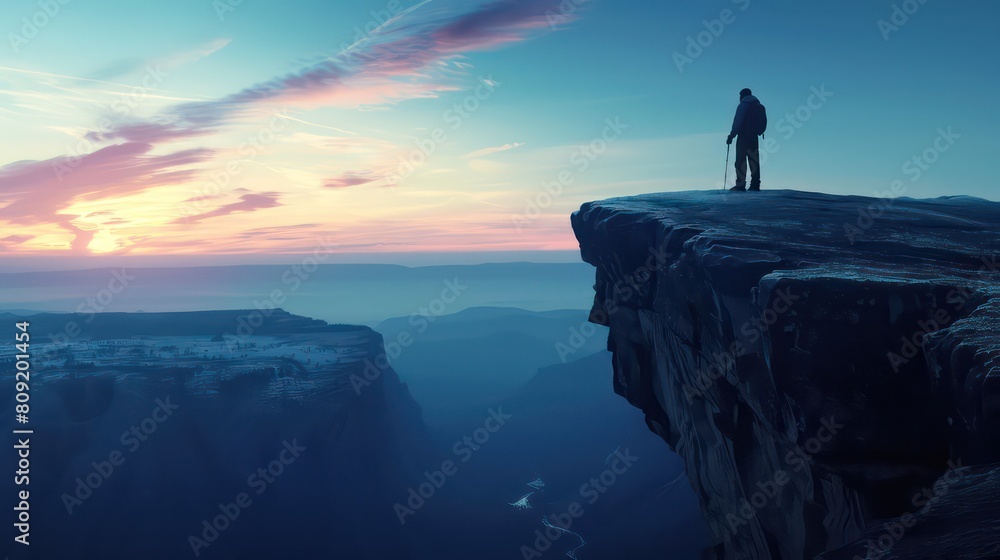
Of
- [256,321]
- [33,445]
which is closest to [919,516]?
[33,445]

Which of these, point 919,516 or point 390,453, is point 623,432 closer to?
point 390,453

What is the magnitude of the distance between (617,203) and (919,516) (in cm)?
1760

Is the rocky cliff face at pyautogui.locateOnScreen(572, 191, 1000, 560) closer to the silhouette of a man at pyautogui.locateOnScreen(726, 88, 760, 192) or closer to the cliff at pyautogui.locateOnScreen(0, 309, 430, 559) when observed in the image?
the silhouette of a man at pyautogui.locateOnScreen(726, 88, 760, 192)

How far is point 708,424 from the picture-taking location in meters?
19.5

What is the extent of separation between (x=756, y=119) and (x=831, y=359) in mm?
13195

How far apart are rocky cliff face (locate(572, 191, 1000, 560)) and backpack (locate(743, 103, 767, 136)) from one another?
2.41m

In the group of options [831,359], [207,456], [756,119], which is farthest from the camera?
[207,456]

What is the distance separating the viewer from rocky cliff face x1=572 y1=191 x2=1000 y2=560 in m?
6.89

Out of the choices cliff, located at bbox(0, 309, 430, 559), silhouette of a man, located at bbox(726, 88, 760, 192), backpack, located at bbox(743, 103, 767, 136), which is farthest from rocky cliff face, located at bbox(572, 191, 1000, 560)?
cliff, located at bbox(0, 309, 430, 559)

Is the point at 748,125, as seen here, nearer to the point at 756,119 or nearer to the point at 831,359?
the point at 756,119

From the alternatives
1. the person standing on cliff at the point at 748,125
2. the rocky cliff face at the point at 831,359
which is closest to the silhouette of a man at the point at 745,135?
the person standing on cliff at the point at 748,125

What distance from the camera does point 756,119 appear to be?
66.8ft

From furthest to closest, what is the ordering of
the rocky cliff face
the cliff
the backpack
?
the cliff
the backpack
the rocky cliff face

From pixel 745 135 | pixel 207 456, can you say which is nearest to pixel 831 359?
pixel 745 135
